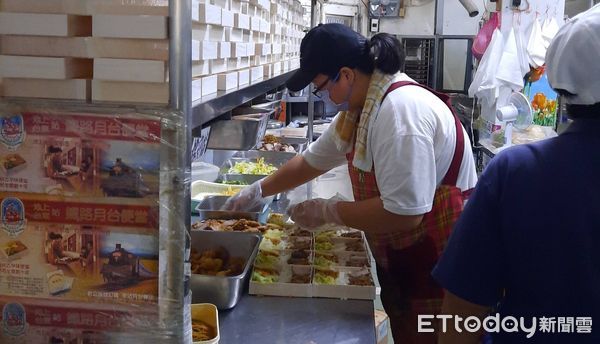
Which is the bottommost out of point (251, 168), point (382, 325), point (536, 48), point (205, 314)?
point (382, 325)

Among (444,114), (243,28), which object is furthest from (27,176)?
(444,114)

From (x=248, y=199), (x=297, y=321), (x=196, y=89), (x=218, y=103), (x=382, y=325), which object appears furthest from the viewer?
(x=382, y=325)

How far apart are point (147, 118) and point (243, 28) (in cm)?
111

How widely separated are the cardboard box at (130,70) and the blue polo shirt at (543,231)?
0.78 m

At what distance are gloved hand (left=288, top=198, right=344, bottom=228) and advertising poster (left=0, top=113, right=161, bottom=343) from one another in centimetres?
107

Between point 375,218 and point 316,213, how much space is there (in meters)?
0.35

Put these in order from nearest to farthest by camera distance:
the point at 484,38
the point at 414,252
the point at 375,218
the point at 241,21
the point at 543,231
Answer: the point at 543,231, the point at 375,218, the point at 241,21, the point at 414,252, the point at 484,38

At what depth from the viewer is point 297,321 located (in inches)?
73.8

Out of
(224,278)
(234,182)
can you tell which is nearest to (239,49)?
(224,278)

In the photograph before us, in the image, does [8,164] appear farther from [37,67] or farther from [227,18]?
[227,18]

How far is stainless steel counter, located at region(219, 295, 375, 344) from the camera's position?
1.77 metres

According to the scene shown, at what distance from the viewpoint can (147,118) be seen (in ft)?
3.97

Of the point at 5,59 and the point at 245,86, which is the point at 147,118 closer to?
the point at 5,59

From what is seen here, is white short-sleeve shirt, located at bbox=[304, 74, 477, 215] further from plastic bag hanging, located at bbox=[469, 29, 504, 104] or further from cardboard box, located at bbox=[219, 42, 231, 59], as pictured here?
plastic bag hanging, located at bbox=[469, 29, 504, 104]
